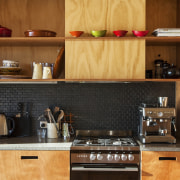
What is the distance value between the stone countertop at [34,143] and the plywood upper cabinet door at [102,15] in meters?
1.08

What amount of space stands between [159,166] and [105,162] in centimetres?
49

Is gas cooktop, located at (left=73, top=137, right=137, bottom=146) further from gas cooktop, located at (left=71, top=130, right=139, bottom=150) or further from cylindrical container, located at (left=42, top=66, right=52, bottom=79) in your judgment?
cylindrical container, located at (left=42, top=66, right=52, bottom=79)

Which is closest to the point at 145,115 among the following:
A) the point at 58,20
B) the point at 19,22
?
the point at 58,20

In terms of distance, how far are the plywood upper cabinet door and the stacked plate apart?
25.3 inches

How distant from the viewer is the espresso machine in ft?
8.18

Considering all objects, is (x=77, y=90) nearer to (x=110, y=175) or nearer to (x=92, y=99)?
(x=92, y=99)

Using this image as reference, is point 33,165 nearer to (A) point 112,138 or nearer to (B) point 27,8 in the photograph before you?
(A) point 112,138

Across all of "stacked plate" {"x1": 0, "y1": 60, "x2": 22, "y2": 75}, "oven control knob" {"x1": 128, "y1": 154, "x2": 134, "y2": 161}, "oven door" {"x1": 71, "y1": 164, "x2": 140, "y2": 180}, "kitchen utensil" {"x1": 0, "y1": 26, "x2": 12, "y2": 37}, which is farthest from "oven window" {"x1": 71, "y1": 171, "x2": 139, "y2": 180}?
"kitchen utensil" {"x1": 0, "y1": 26, "x2": 12, "y2": 37}

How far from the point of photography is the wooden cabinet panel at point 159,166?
234 cm

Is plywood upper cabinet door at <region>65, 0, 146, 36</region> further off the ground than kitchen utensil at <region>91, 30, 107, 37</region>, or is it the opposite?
plywood upper cabinet door at <region>65, 0, 146, 36</region>

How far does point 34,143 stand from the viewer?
8.12ft

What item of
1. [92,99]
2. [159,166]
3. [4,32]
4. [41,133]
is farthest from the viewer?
[92,99]

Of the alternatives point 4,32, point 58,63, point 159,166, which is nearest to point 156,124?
point 159,166

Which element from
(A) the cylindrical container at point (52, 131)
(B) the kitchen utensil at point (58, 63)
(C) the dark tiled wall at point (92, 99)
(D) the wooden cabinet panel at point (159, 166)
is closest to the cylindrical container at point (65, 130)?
(A) the cylindrical container at point (52, 131)
